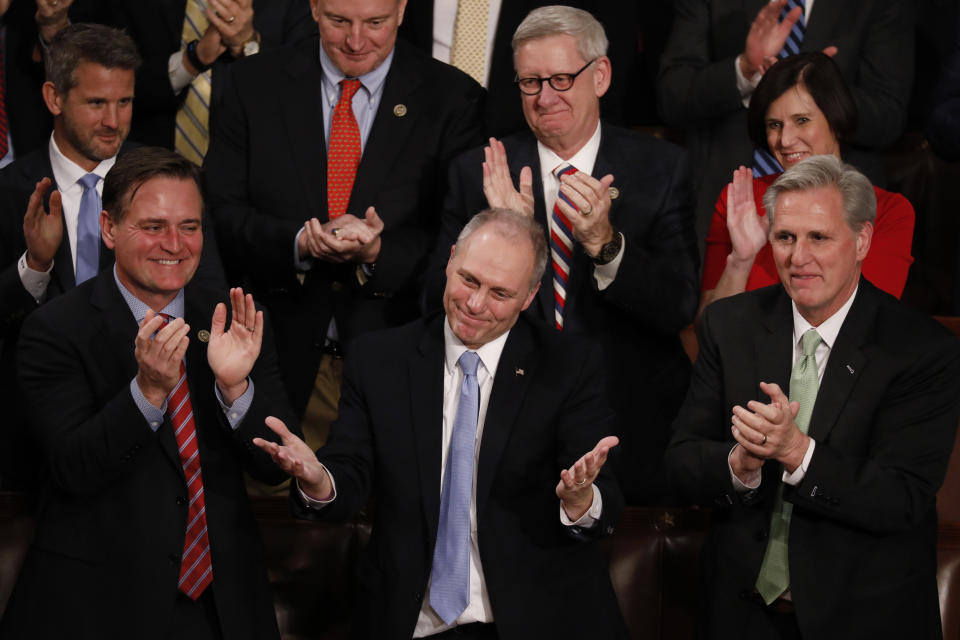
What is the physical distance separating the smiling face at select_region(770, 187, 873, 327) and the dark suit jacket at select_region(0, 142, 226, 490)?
1506 millimetres

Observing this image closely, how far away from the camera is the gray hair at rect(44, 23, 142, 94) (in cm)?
387

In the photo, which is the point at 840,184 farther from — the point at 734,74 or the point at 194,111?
the point at 194,111

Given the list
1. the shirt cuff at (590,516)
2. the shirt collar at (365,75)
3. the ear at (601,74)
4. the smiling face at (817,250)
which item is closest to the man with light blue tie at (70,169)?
the shirt collar at (365,75)

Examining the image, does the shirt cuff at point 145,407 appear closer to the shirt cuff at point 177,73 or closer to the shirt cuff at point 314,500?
the shirt cuff at point 314,500

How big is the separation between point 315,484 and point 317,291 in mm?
1112

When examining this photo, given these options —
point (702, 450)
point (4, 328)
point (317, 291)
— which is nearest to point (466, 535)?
point (702, 450)

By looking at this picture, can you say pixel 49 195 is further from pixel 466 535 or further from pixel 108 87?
pixel 466 535

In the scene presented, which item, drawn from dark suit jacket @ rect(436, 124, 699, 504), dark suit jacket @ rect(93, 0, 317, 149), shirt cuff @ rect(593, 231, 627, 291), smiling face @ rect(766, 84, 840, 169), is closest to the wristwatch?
shirt cuff @ rect(593, 231, 627, 291)

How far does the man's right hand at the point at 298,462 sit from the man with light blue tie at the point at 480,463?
0.17 feet

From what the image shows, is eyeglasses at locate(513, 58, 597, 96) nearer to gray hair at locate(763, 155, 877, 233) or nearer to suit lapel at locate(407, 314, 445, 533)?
gray hair at locate(763, 155, 877, 233)

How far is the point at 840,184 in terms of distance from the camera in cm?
315

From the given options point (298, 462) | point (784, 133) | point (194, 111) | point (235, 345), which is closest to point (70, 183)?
point (194, 111)

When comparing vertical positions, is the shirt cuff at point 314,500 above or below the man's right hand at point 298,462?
below

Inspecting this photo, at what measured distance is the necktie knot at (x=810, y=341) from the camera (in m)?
3.08
